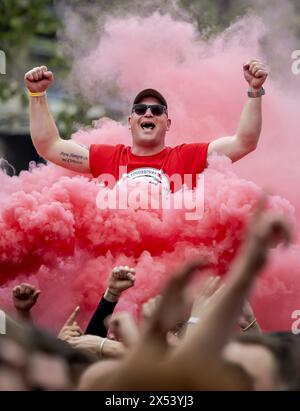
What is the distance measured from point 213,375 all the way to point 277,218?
1.11 ft

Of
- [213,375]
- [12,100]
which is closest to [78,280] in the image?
[213,375]

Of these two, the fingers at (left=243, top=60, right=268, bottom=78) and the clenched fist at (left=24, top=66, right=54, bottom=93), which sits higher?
the clenched fist at (left=24, top=66, right=54, bottom=93)

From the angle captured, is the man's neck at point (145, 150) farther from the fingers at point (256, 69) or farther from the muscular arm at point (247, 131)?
the fingers at point (256, 69)

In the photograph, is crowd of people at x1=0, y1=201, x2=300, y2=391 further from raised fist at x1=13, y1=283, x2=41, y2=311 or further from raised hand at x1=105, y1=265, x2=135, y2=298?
raised fist at x1=13, y1=283, x2=41, y2=311

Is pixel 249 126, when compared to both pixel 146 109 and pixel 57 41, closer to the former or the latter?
pixel 146 109

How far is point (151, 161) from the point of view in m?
4.12

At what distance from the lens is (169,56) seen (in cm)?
444

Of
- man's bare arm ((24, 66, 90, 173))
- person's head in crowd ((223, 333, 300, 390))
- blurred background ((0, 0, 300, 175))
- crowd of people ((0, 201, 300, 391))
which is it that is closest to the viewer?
crowd of people ((0, 201, 300, 391))

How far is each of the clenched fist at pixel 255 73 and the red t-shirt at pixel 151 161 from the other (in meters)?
0.37

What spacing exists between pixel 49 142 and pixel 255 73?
38.5 inches

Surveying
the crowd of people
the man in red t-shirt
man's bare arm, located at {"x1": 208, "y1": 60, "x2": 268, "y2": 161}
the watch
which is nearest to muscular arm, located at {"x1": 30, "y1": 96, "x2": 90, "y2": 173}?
the man in red t-shirt

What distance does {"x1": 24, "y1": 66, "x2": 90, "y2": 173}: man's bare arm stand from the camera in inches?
163

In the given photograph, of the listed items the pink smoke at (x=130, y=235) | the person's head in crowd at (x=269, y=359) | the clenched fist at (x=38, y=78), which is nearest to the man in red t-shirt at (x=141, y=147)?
the clenched fist at (x=38, y=78)

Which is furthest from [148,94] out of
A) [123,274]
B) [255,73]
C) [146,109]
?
[123,274]
